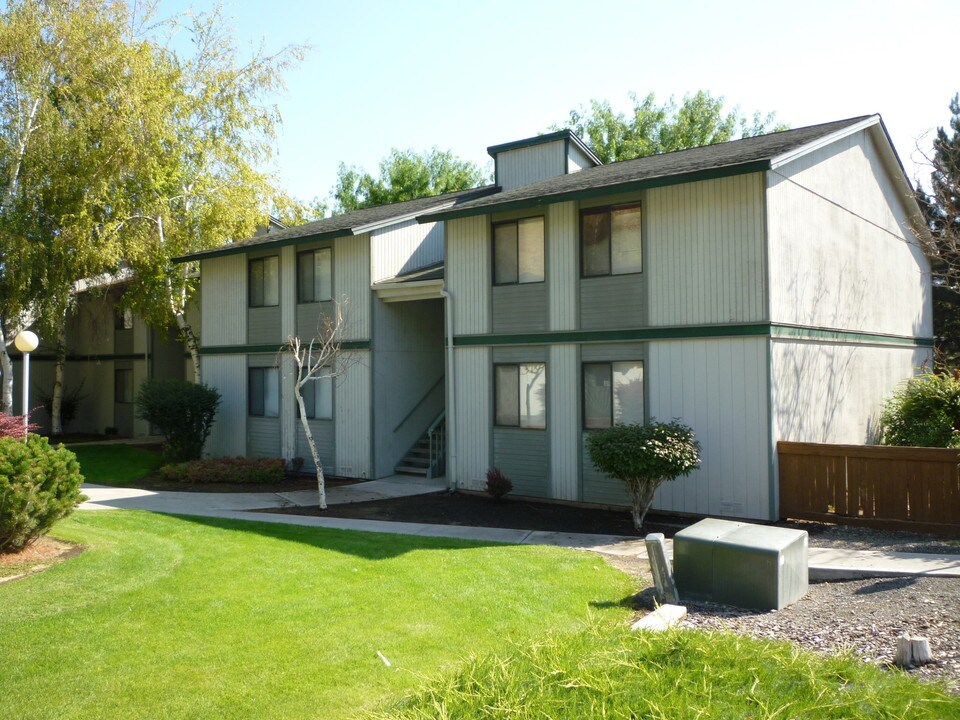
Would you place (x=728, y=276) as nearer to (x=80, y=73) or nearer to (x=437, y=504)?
(x=437, y=504)

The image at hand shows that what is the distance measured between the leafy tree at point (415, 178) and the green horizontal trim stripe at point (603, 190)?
3129 centimetres

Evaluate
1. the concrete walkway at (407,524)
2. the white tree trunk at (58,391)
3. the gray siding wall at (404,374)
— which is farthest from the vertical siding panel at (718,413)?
the white tree trunk at (58,391)

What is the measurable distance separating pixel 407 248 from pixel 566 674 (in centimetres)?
1476

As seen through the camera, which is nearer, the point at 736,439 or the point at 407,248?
the point at 736,439

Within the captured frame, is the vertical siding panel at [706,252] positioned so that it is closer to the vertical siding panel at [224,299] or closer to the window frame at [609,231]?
the window frame at [609,231]

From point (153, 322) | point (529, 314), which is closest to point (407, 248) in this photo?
point (529, 314)

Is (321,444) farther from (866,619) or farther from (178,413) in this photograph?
(866,619)

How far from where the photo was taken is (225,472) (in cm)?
1711

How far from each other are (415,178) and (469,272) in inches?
1267

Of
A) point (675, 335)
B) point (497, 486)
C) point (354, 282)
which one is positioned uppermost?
point (354, 282)

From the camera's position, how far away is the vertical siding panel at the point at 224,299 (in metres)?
20.3

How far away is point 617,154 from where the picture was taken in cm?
4069

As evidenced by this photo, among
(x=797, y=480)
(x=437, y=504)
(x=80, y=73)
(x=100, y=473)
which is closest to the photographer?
(x=797, y=480)

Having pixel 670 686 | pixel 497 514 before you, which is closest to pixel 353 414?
pixel 497 514
